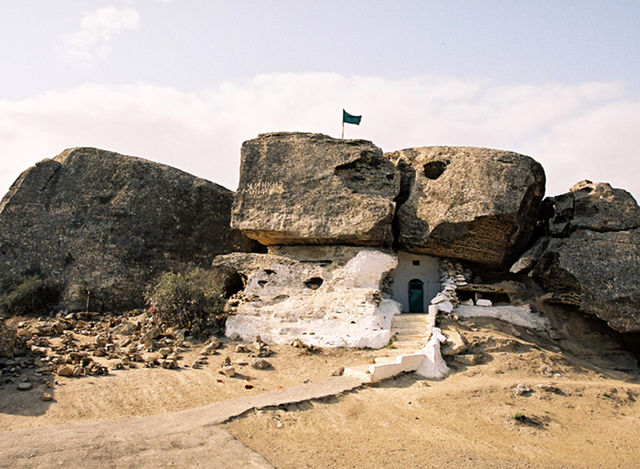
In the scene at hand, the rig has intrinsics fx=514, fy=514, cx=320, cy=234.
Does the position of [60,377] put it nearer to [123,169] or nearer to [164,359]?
[164,359]

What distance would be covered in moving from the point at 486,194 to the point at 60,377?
9585 millimetres

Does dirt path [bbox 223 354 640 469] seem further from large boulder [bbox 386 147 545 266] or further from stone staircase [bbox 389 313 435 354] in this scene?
large boulder [bbox 386 147 545 266]

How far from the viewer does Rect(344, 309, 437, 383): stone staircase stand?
8344 millimetres

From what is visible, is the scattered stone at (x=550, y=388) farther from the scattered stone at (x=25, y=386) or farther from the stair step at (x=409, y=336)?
the scattered stone at (x=25, y=386)

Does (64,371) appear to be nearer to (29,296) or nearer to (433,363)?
(29,296)

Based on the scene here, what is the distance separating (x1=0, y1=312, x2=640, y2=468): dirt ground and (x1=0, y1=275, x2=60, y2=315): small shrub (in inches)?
191

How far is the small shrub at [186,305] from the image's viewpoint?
10703mm

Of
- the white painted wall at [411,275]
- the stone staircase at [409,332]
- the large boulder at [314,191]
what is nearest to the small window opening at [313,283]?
the large boulder at [314,191]

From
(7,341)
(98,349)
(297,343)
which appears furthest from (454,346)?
(7,341)

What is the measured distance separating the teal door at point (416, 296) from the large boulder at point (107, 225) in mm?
4635

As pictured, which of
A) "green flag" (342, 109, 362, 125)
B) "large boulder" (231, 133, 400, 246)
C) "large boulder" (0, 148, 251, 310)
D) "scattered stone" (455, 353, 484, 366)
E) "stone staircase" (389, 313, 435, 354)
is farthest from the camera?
"green flag" (342, 109, 362, 125)

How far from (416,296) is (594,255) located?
4.32 meters

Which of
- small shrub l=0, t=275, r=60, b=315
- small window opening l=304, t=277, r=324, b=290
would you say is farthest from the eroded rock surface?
small shrub l=0, t=275, r=60, b=315

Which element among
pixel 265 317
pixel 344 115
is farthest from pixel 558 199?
pixel 265 317
